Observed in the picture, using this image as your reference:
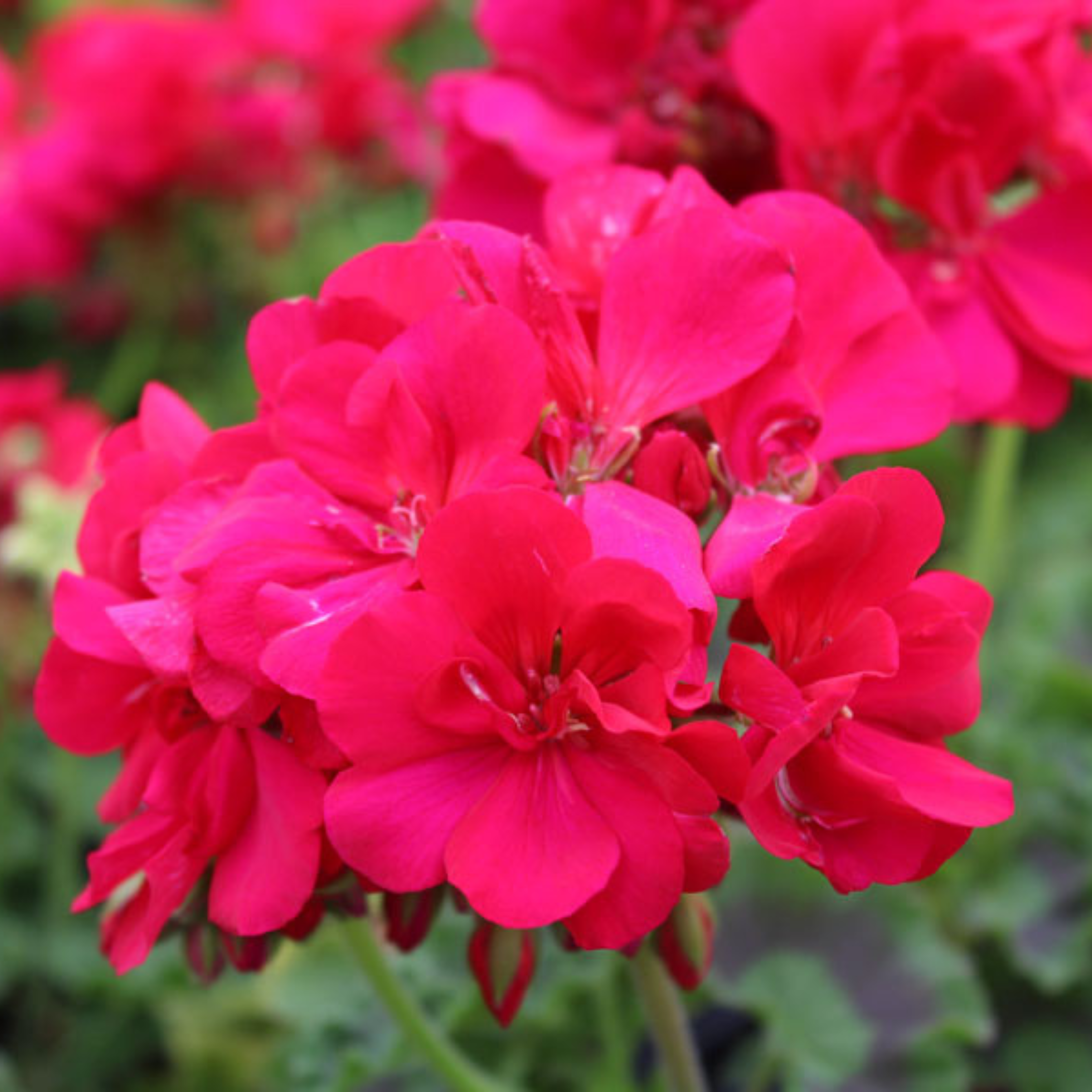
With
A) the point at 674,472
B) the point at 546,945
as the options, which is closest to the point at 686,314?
the point at 674,472

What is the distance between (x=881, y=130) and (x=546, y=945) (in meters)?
0.60

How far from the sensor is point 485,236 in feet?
1.91

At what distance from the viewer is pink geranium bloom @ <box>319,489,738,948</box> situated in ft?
1.56

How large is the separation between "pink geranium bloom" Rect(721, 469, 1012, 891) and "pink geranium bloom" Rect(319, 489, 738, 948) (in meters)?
0.03

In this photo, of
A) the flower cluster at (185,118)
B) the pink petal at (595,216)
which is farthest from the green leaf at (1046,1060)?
the flower cluster at (185,118)

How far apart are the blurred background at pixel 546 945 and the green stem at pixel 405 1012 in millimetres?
127

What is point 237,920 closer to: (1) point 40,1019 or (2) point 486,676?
(2) point 486,676

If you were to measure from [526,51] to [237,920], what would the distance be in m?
0.62

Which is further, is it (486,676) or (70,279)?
(70,279)

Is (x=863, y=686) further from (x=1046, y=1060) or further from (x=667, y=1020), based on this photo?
(x=1046, y=1060)

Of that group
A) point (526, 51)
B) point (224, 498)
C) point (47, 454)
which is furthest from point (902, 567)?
point (47, 454)

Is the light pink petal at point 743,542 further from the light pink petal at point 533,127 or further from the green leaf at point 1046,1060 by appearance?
the green leaf at point 1046,1060

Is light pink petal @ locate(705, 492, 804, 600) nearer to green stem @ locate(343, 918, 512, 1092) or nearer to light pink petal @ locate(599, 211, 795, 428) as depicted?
light pink petal @ locate(599, 211, 795, 428)

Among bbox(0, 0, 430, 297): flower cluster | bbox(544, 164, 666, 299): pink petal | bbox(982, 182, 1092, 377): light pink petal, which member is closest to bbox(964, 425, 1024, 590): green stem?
bbox(982, 182, 1092, 377): light pink petal
